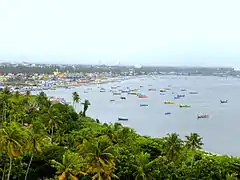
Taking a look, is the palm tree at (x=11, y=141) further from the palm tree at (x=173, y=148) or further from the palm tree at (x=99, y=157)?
the palm tree at (x=173, y=148)

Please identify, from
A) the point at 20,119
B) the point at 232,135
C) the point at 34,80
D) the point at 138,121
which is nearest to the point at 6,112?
the point at 20,119

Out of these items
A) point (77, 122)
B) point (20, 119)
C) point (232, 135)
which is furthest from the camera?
point (232, 135)

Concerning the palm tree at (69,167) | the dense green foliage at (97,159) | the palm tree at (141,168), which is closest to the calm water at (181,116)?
the dense green foliage at (97,159)

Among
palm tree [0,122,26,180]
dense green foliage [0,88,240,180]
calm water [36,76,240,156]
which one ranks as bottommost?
calm water [36,76,240,156]

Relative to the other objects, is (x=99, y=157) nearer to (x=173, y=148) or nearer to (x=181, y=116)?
(x=173, y=148)

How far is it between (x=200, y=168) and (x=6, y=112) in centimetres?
3489

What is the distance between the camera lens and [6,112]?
53125 mm

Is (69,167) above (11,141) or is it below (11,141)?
below

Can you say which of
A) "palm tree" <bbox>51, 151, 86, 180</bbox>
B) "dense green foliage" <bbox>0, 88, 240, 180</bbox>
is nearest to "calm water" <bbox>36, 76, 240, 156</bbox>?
"dense green foliage" <bbox>0, 88, 240, 180</bbox>

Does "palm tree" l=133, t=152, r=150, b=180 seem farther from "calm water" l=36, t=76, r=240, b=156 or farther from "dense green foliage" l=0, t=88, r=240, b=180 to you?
"calm water" l=36, t=76, r=240, b=156

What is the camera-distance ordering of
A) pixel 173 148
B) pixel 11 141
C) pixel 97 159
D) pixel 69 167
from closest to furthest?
pixel 97 159, pixel 69 167, pixel 11 141, pixel 173 148

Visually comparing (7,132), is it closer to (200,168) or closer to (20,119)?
(200,168)

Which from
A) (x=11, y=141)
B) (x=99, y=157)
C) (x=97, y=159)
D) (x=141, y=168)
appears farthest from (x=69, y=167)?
(x=141, y=168)

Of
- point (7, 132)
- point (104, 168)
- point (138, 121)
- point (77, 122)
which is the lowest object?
point (138, 121)
